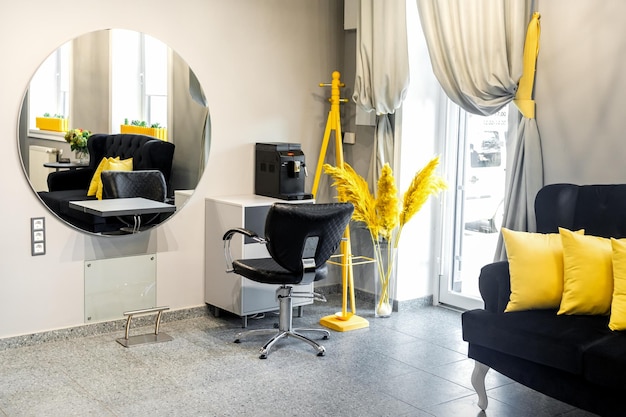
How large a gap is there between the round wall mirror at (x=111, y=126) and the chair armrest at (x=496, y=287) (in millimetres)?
2130

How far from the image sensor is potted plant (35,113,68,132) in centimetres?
430

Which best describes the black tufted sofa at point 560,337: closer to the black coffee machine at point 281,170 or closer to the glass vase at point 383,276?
the glass vase at point 383,276

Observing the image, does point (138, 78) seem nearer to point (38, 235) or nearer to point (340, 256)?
point (38, 235)

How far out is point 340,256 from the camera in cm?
515

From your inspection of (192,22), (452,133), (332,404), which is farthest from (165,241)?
(452,133)

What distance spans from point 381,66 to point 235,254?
1648mm

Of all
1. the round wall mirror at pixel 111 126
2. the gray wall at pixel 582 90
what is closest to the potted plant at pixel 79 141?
the round wall mirror at pixel 111 126

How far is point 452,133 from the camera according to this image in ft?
17.6

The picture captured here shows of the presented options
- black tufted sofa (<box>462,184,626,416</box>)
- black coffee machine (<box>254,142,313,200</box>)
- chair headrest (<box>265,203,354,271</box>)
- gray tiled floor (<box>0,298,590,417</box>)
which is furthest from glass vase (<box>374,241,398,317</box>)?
black tufted sofa (<box>462,184,626,416</box>)

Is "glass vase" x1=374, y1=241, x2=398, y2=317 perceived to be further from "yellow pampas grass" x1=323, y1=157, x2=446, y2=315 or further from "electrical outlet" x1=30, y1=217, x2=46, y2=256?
"electrical outlet" x1=30, y1=217, x2=46, y2=256

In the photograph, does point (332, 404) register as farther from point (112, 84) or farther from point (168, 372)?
point (112, 84)

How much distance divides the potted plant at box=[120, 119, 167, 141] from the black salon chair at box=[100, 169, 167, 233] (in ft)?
0.75

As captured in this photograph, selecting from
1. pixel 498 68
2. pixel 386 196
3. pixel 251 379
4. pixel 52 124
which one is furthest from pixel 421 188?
pixel 52 124

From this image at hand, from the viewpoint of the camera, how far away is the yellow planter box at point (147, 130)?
4641 millimetres
